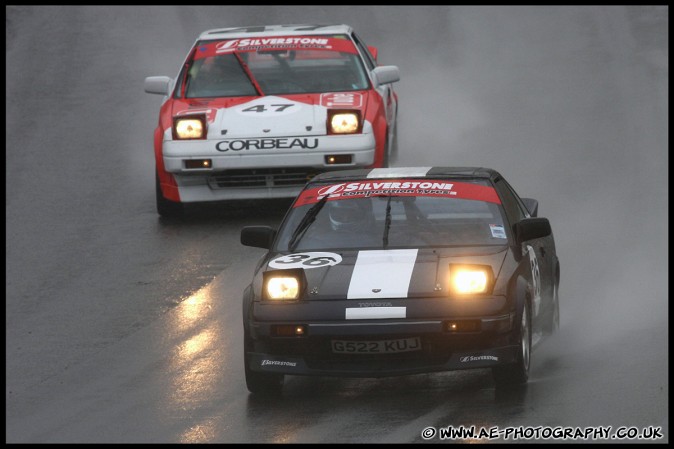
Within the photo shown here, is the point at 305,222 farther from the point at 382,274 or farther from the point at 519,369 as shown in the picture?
the point at 519,369

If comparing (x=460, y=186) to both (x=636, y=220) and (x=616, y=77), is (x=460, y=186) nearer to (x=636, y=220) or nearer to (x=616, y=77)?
(x=636, y=220)

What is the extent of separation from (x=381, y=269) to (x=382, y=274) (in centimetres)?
8

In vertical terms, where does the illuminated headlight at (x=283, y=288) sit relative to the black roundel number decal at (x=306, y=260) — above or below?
below

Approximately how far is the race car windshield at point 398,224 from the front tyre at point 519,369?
688mm

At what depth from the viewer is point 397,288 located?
7836 mm

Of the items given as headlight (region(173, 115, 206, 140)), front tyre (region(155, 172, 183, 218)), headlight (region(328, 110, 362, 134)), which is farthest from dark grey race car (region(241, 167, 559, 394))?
front tyre (region(155, 172, 183, 218))

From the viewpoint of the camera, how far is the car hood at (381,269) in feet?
25.7

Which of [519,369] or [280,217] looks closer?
[519,369]

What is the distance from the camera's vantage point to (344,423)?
7.45 meters

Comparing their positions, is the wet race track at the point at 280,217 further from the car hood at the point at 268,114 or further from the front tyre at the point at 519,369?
the car hood at the point at 268,114

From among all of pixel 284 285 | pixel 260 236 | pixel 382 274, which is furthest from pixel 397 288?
pixel 260 236

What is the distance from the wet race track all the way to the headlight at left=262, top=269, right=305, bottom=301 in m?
0.56

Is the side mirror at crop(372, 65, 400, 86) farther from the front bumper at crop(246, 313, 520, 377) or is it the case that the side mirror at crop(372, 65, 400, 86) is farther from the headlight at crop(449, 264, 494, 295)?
the front bumper at crop(246, 313, 520, 377)

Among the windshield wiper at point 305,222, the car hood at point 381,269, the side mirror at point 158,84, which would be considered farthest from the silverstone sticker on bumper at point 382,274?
the side mirror at point 158,84
